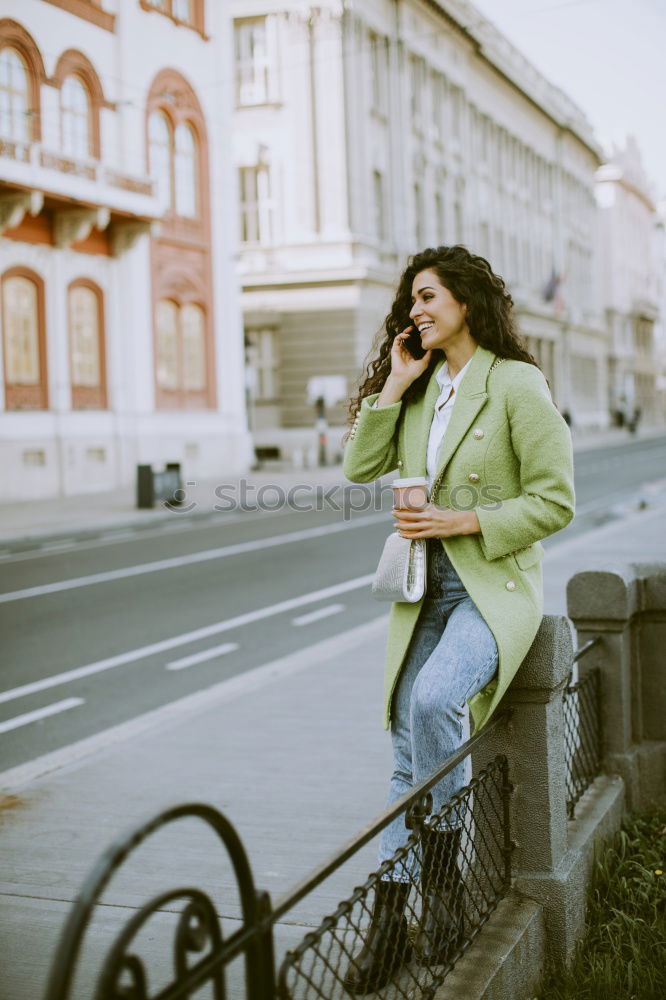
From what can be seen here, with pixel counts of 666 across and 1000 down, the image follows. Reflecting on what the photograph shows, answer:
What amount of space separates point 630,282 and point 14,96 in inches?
2812

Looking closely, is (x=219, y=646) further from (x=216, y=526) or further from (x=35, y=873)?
(x=216, y=526)

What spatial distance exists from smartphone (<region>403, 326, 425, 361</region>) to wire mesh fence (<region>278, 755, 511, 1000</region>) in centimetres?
121

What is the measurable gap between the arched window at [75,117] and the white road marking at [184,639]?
1766 centimetres

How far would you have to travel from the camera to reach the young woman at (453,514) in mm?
3072

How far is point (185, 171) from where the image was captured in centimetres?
3166

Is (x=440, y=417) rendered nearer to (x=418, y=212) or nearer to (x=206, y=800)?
(x=206, y=800)

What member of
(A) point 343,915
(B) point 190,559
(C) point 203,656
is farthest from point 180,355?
(A) point 343,915

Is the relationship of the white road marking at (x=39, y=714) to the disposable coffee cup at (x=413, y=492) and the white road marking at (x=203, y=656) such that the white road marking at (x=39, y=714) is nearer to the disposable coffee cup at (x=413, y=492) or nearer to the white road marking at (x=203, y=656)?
the white road marking at (x=203, y=656)

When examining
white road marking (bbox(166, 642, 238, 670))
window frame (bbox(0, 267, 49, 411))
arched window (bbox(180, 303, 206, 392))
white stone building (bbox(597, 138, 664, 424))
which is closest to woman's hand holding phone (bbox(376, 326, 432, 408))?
white road marking (bbox(166, 642, 238, 670))

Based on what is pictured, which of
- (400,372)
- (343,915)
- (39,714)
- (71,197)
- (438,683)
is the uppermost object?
(71,197)

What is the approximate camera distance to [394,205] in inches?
1699

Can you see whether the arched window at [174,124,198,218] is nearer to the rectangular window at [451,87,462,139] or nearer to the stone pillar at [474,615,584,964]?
the rectangular window at [451,87,462,139]

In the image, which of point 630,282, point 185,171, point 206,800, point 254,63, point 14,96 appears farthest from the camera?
point 630,282

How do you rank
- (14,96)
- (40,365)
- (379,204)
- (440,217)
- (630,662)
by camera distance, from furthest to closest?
(440,217), (379,204), (40,365), (14,96), (630,662)
